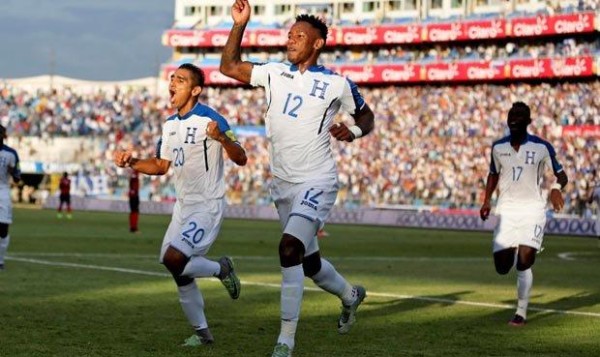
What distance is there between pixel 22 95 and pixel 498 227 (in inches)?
3403

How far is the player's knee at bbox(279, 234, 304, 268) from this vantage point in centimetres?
1030

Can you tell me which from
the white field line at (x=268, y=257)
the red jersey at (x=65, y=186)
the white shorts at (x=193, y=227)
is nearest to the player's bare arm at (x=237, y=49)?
the white shorts at (x=193, y=227)

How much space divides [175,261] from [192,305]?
435mm

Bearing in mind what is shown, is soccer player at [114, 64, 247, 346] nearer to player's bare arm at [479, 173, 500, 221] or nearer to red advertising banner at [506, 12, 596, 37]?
player's bare arm at [479, 173, 500, 221]

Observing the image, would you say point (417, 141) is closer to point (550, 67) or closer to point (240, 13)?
point (550, 67)

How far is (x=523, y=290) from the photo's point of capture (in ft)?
47.9

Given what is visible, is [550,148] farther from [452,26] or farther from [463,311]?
[452,26]

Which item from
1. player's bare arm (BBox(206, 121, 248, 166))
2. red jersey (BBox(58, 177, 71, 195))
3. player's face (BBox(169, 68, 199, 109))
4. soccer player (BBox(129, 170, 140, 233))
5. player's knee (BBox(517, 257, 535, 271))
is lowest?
red jersey (BBox(58, 177, 71, 195))

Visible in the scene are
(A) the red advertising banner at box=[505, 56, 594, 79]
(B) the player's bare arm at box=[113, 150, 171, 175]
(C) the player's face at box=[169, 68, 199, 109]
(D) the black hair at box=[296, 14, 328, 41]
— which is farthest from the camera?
(A) the red advertising banner at box=[505, 56, 594, 79]

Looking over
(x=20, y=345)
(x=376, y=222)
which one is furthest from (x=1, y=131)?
(x=376, y=222)

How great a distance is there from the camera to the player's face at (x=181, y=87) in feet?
37.5

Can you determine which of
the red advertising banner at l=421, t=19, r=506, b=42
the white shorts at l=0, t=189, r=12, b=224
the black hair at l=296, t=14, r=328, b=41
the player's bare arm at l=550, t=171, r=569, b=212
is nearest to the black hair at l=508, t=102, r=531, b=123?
the player's bare arm at l=550, t=171, r=569, b=212

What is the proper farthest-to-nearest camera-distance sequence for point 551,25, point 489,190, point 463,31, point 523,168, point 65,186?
point 463,31, point 551,25, point 65,186, point 489,190, point 523,168

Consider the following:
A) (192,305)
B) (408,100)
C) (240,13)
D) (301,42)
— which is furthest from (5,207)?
(408,100)
